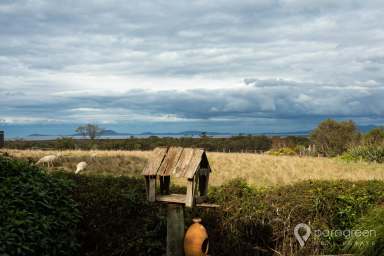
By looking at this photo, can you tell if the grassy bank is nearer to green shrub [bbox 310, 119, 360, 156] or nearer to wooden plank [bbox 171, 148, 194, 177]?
wooden plank [bbox 171, 148, 194, 177]

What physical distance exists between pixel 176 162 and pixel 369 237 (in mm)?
2953

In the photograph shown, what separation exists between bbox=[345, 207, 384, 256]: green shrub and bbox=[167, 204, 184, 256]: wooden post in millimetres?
2573

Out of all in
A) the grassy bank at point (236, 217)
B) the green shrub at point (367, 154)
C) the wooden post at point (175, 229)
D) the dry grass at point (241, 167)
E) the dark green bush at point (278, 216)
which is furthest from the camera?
the green shrub at point (367, 154)

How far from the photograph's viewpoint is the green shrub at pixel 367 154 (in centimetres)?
1951

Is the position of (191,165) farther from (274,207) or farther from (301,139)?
(301,139)

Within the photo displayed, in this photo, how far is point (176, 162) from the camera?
18.4 feet

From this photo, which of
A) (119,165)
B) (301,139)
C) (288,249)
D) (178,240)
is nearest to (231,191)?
(288,249)

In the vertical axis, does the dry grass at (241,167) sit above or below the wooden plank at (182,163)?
below

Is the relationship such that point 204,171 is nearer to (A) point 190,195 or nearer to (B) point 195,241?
(A) point 190,195

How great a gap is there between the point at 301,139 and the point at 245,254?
34.2 m

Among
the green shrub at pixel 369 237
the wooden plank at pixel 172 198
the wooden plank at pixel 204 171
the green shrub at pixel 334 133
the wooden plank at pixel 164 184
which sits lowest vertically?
the green shrub at pixel 369 237

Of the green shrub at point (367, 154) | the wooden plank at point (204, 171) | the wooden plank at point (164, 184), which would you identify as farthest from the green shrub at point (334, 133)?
the wooden plank at point (164, 184)

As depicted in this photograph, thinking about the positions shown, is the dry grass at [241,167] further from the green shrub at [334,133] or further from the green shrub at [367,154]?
the green shrub at [334,133]

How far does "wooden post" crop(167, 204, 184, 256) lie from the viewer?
5746 mm
